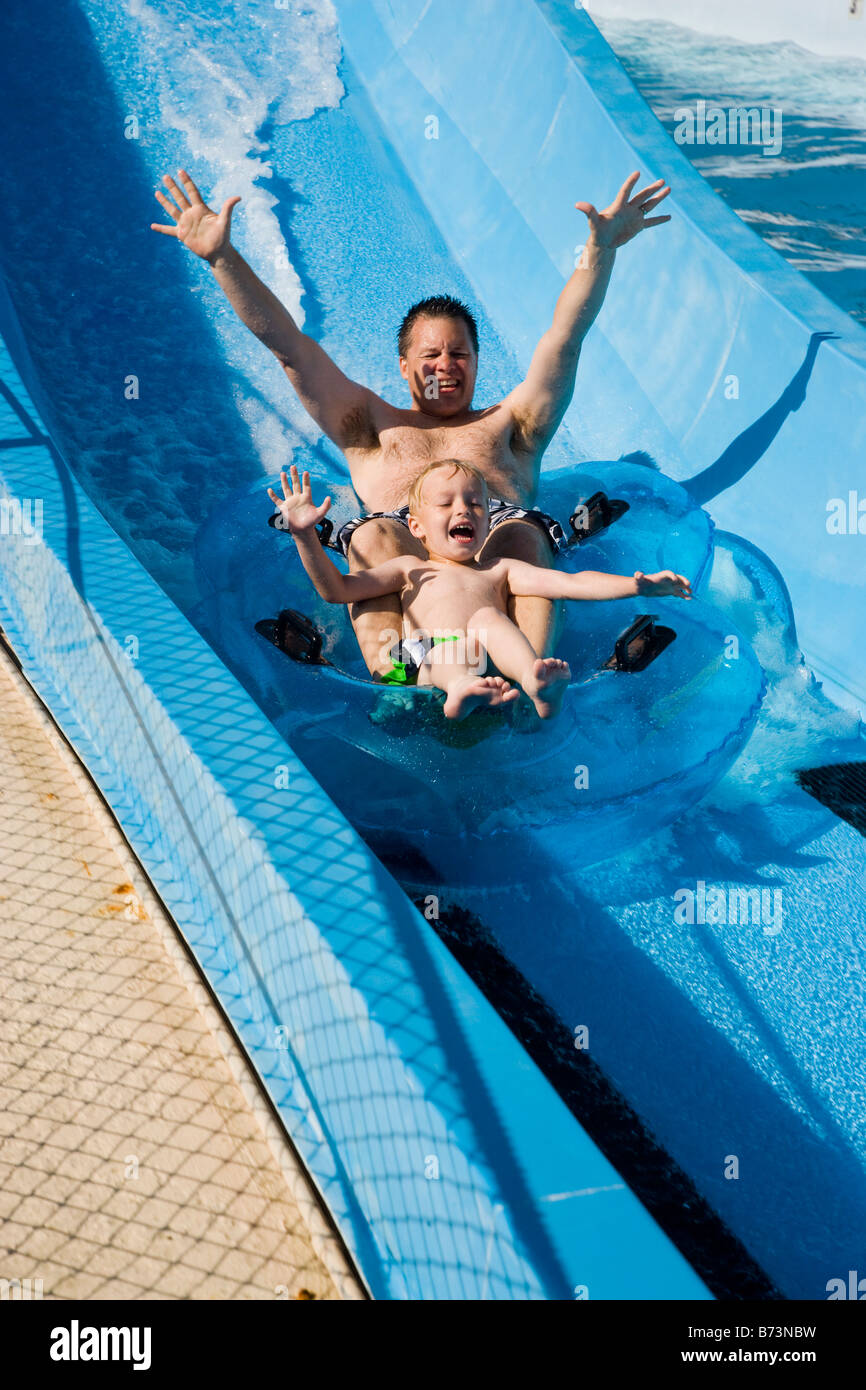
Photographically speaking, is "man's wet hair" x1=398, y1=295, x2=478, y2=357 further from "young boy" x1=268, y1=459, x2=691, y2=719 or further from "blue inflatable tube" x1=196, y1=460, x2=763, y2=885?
"blue inflatable tube" x1=196, y1=460, x2=763, y2=885

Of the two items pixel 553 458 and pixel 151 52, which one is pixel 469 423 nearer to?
pixel 553 458

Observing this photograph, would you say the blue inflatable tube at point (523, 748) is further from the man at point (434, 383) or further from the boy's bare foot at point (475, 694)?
the man at point (434, 383)

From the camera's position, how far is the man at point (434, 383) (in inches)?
100

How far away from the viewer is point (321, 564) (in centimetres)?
211

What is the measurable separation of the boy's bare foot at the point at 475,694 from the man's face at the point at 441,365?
1.08m

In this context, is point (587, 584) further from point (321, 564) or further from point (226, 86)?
point (226, 86)

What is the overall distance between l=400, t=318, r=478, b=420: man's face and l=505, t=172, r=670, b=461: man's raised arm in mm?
131

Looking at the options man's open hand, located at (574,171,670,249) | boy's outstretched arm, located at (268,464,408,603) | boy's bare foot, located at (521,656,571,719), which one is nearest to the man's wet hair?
man's open hand, located at (574,171,670,249)

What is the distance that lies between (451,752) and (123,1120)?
80 cm

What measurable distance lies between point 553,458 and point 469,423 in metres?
0.66

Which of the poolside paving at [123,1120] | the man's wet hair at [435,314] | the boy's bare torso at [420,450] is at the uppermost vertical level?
the man's wet hair at [435,314]

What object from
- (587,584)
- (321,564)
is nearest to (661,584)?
(587,584)

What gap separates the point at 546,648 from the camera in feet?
7.11

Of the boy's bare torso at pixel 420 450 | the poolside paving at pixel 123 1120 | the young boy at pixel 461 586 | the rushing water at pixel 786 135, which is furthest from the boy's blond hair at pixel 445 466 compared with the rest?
the rushing water at pixel 786 135
